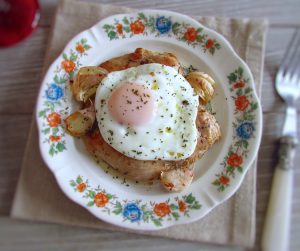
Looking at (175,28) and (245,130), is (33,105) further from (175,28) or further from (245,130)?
(245,130)

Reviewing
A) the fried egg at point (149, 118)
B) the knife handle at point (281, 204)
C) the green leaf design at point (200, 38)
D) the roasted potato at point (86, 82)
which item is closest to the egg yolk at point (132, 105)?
the fried egg at point (149, 118)

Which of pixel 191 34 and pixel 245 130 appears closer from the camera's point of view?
pixel 245 130

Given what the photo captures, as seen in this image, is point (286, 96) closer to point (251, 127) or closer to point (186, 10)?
point (251, 127)

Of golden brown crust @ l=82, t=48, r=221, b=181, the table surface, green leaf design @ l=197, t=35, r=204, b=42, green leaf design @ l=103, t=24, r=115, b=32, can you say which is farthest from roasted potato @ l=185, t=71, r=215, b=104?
green leaf design @ l=103, t=24, r=115, b=32

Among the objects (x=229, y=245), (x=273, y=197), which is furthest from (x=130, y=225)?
(x=273, y=197)

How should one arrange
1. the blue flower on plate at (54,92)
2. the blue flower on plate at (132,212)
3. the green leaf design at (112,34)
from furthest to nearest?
the green leaf design at (112,34)
the blue flower on plate at (54,92)
the blue flower on plate at (132,212)

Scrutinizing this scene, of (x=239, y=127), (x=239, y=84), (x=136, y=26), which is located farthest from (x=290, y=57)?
(x=136, y=26)

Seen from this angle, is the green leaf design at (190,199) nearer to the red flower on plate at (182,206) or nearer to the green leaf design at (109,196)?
the red flower on plate at (182,206)
